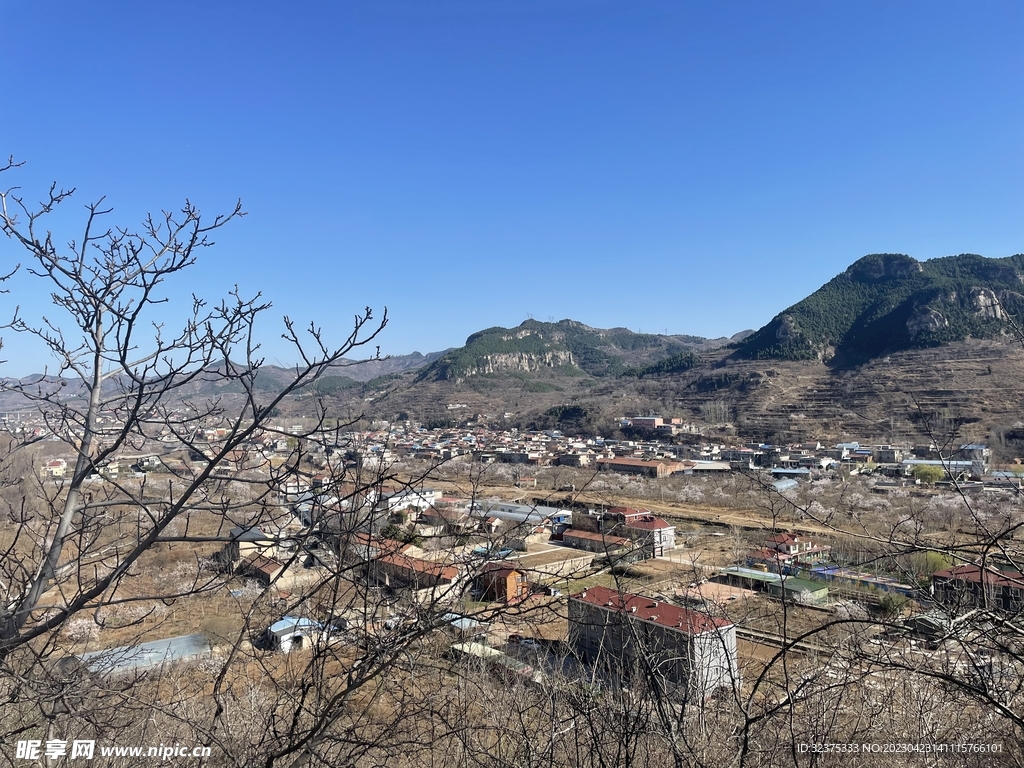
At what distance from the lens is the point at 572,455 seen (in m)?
30.7

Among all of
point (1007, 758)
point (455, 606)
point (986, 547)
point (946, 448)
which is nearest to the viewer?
point (455, 606)

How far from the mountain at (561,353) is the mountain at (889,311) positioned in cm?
1020

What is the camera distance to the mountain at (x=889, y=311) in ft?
149

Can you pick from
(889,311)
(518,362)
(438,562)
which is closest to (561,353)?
(518,362)

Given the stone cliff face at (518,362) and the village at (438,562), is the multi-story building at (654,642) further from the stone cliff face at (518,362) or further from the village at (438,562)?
the stone cliff face at (518,362)

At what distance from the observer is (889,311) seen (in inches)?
2088

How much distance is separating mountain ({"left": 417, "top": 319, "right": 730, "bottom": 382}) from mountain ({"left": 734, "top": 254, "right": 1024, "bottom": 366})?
10.2 metres

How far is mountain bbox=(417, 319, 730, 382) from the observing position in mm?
74750

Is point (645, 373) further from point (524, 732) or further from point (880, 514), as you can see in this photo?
point (524, 732)

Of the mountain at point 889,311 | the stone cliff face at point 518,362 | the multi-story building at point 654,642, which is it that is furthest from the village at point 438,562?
the stone cliff face at point 518,362

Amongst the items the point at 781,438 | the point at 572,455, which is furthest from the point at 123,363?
the point at 781,438

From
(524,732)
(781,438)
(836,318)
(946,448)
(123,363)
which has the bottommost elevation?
(781,438)

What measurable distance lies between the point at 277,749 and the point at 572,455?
97.5ft

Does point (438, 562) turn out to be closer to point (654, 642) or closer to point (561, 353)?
point (654, 642)
